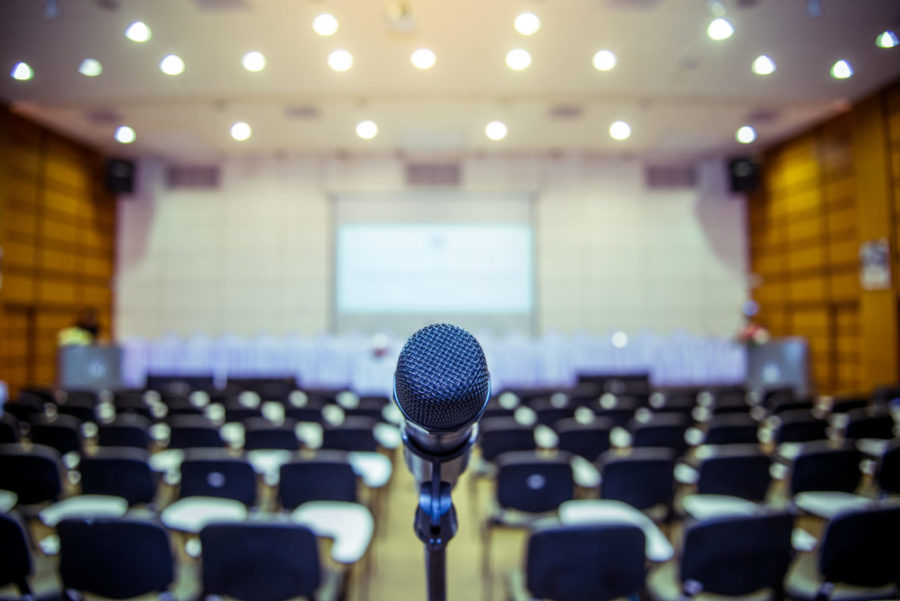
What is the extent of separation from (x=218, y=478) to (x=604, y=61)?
602 centimetres

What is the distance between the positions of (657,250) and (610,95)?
4.90 meters

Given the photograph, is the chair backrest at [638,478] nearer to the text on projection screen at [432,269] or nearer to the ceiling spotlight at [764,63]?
the ceiling spotlight at [764,63]

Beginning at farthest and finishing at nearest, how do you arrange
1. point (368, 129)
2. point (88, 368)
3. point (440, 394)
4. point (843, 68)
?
1. point (88, 368)
2. point (368, 129)
3. point (843, 68)
4. point (440, 394)

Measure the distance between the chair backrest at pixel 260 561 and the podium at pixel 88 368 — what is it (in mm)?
8852

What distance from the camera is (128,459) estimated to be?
3.06 metres

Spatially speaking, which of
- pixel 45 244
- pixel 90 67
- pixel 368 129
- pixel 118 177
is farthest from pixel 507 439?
pixel 118 177

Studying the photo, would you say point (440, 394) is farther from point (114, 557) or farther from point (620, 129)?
point (620, 129)

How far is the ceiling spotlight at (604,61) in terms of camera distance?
6.32m

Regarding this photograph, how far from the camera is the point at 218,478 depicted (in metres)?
3.02

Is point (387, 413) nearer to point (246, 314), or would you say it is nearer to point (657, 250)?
point (246, 314)

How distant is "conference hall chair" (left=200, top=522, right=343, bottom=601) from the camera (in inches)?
76.3

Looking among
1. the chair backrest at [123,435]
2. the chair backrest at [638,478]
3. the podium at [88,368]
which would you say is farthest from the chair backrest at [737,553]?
the podium at [88,368]

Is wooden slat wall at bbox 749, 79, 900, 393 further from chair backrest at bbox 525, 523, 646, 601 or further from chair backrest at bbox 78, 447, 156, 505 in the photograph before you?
chair backrest at bbox 78, 447, 156, 505

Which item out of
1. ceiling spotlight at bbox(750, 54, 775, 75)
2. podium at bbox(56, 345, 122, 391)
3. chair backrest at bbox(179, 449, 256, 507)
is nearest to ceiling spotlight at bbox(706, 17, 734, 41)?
ceiling spotlight at bbox(750, 54, 775, 75)
